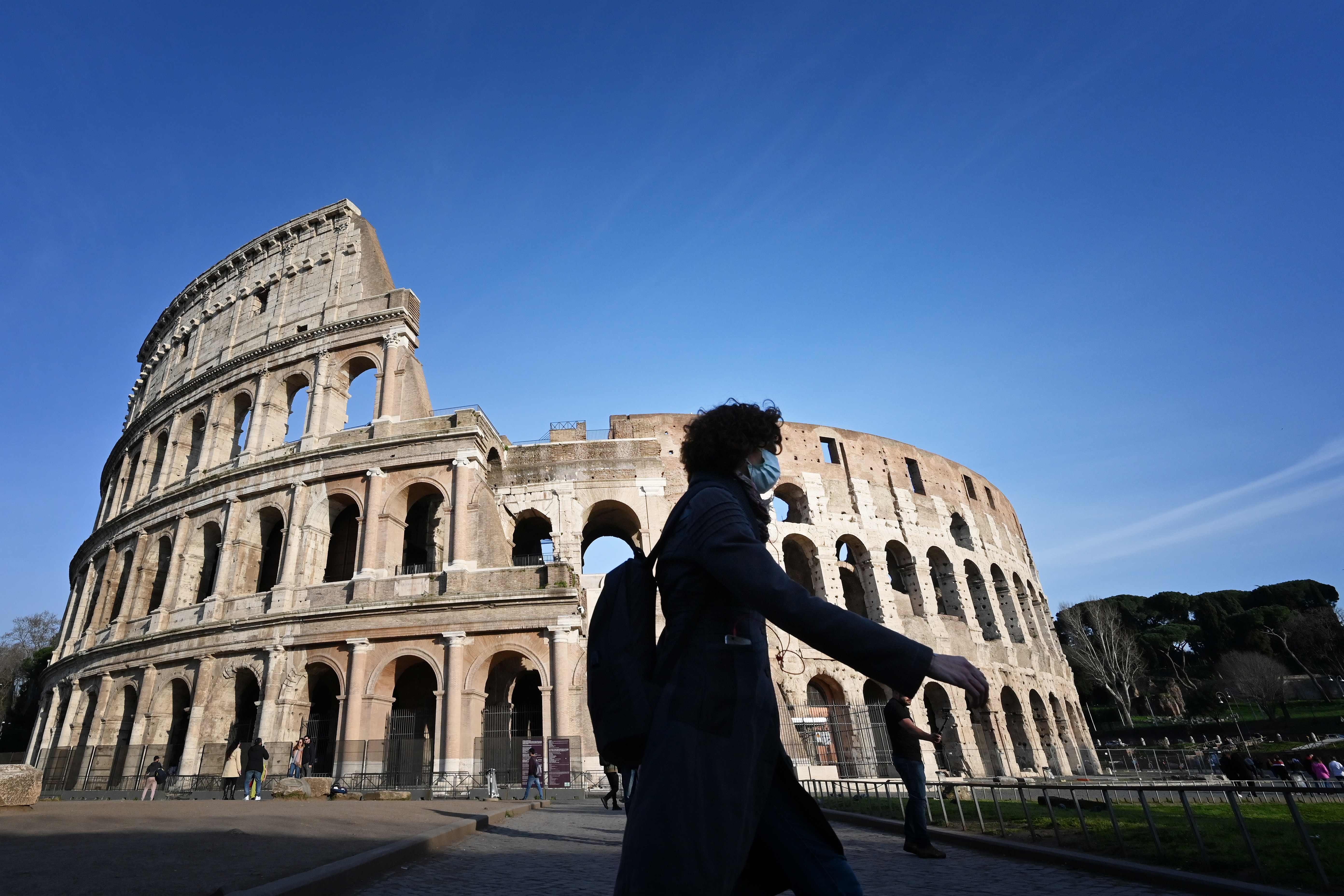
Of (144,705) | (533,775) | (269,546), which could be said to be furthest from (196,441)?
(533,775)

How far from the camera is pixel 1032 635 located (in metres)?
28.6

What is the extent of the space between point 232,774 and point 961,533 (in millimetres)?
25010

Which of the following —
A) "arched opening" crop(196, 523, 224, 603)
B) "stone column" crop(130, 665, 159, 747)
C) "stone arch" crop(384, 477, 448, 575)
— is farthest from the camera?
"arched opening" crop(196, 523, 224, 603)

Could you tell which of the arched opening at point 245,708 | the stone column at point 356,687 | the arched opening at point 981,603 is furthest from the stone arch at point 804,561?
the arched opening at point 245,708

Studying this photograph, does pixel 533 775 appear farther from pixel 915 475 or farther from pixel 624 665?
pixel 915 475

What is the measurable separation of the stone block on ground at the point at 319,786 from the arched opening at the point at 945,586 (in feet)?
64.8

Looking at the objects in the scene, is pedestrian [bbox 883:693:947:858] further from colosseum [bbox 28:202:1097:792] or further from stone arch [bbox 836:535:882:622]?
stone arch [bbox 836:535:882:622]

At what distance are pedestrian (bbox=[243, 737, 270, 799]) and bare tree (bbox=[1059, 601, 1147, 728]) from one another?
35.6 meters

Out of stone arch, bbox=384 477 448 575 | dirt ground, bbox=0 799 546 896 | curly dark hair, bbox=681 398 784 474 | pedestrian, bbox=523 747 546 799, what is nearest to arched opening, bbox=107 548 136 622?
stone arch, bbox=384 477 448 575

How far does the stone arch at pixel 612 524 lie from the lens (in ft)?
68.4

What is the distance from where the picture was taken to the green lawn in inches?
156

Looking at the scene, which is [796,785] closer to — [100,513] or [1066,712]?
[1066,712]

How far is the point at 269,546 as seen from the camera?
68.5ft

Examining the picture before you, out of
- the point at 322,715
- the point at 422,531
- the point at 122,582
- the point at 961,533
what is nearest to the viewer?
the point at 322,715
